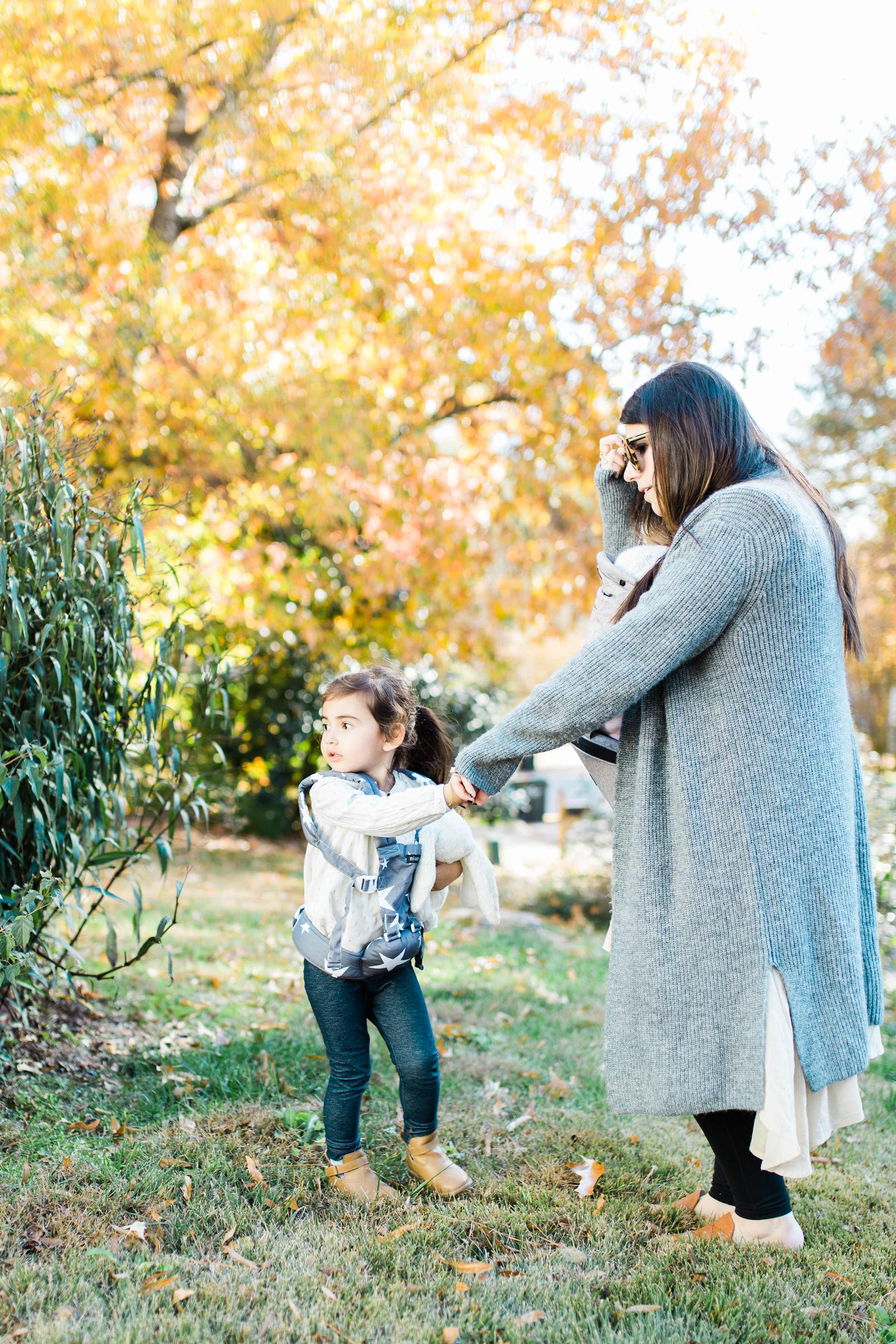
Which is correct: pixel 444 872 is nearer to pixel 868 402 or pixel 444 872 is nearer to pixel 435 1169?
pixel 435 1169

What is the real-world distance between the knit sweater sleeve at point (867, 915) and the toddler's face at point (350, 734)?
1.08 metres

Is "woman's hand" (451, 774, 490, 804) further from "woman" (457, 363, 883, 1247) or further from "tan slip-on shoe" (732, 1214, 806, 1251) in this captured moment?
"tan slip-on shoe" (732, 1214, 806, 1251)

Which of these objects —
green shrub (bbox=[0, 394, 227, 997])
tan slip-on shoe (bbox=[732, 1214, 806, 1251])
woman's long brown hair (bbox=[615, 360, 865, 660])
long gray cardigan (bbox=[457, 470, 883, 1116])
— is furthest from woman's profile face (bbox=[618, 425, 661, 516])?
tan slip-on shoe (bbox=[732, 1214, 806, 1251])

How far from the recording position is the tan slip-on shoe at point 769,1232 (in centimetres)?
205

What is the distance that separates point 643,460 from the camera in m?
2.09

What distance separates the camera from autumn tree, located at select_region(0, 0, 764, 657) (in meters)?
5.74

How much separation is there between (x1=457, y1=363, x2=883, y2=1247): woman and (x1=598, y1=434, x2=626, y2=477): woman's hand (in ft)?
0.98

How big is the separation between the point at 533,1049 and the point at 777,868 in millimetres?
2072

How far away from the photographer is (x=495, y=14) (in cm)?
621

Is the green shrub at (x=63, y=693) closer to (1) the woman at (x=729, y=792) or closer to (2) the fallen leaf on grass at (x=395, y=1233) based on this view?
(2) the fallen leaf on grass at (x=395, y=1233)

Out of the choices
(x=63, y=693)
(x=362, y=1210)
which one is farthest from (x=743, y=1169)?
(x=63, y=693)

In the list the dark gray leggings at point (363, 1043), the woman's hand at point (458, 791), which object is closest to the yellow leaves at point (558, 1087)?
the dark gray leggings at point (363, 1043)

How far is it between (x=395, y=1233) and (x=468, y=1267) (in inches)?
7.2

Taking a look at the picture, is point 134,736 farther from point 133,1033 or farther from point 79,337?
point 79,337
